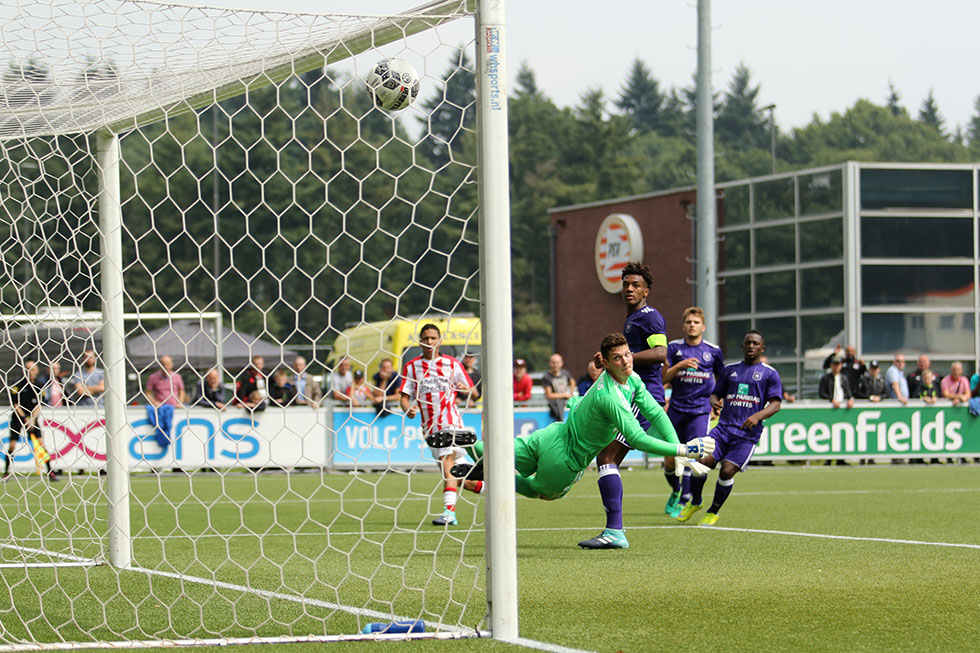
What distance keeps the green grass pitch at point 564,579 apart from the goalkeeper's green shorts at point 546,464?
43 centimetres

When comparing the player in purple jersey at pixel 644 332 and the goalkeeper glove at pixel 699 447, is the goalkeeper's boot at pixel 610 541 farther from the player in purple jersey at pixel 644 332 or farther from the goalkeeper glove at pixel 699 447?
the goalkeeper glove at pixel 699 447

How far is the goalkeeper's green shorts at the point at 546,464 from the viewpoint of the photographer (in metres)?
7.88

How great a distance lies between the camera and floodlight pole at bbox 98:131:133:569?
23.4ft

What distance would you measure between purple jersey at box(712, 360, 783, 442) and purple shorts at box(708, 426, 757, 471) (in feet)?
0.11

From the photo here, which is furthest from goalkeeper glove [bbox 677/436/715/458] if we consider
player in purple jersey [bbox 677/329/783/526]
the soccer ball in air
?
player in purple jersey [bbox 677/329/783/526]

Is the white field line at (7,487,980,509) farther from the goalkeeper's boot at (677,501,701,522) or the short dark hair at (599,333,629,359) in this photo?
the short dark hair at (599,333,629,359)

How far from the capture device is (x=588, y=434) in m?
7.93

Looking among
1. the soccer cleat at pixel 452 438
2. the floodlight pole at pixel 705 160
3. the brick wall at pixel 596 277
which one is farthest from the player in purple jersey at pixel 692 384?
the brick wall at pixel 596 277

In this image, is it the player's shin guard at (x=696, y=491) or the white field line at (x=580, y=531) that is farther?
the player's shin guard at (x=696, y=491)

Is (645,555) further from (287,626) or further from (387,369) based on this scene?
(387,369)

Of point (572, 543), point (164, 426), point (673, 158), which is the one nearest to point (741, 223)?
point (164, 426)

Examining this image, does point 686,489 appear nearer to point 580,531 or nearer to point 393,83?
point 580,531

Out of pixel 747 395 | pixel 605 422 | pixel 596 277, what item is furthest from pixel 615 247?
pixel 605 422

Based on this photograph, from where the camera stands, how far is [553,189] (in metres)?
75.8
